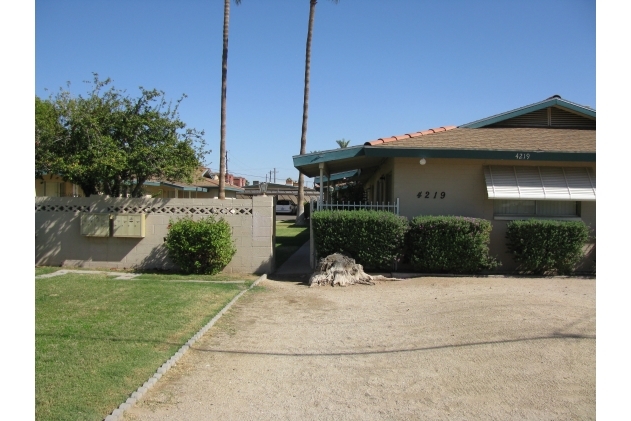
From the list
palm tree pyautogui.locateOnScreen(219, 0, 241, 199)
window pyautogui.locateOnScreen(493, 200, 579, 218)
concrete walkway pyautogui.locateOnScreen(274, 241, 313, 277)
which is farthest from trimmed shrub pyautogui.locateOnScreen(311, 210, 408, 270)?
palm tree pyautogui.locateOnScreen(219, 0, 241, 199)

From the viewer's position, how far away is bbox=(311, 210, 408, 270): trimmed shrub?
11.2 metres

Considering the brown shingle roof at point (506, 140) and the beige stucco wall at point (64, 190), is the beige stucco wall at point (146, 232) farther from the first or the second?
the beige stucco wall at point (64, 190)

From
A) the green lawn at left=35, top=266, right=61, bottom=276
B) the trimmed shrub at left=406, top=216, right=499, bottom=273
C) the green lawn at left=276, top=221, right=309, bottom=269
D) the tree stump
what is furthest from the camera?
the green lawn at left=276, top=221, right=309, bottom=269

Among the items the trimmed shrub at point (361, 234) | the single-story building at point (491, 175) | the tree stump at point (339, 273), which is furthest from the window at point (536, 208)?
the tree stump at point (339, 273)

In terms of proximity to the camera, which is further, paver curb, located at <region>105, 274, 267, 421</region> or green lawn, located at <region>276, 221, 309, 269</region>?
green lawn, located at <region>276, 221, 309, 269</region>

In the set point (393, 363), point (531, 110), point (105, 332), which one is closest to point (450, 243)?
point (531, 110)

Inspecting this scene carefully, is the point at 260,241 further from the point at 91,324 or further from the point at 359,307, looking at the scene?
the point at 91,324

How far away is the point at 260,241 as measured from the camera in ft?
39.8

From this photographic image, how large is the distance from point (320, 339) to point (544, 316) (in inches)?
120

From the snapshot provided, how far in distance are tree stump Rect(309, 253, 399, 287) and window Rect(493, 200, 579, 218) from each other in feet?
12.4

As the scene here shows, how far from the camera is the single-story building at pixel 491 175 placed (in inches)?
467

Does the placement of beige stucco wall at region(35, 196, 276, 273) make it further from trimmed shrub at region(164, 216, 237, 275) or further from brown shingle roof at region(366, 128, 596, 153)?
brown shingle roof at region(366, 128, 596, 153)

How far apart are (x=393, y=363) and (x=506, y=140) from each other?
872 cm

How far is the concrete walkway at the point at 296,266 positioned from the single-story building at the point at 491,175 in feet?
8.16
